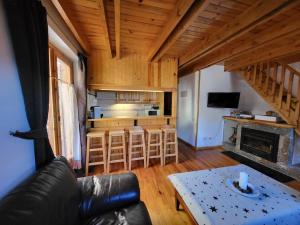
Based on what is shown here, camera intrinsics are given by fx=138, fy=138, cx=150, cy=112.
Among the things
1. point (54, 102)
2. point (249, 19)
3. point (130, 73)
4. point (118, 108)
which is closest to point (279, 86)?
point (249, 19)

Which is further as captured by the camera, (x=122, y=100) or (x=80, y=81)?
(x=122, y=100)

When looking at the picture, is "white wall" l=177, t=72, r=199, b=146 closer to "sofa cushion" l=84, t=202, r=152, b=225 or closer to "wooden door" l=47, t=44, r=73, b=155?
"sofa cushion" l=84, t=202, r=152, b=225

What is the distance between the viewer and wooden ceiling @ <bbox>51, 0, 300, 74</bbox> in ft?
4.75

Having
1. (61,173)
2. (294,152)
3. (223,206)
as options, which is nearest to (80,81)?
(61,173)

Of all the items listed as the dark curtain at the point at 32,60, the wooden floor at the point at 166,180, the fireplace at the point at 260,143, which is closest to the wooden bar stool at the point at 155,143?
the wooden floor at the point at 166,180

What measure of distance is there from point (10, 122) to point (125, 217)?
1120 mm

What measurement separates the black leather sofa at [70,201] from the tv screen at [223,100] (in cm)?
322

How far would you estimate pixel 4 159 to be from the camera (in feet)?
2.99

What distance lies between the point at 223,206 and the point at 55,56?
8.85 ft

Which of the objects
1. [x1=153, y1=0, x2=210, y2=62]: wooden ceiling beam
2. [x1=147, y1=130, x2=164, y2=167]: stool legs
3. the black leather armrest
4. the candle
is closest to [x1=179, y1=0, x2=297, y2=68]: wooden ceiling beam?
[x1=153, y1=0, x2=210, y2=62]: wooden ceiling beam

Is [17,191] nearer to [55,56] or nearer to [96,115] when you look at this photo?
[55,56]

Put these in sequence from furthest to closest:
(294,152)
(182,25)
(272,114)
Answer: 1. (272,114)
2. (294,152)
3. (182,25)

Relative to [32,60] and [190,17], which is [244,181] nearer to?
[190,17]

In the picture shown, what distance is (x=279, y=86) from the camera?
326cm
